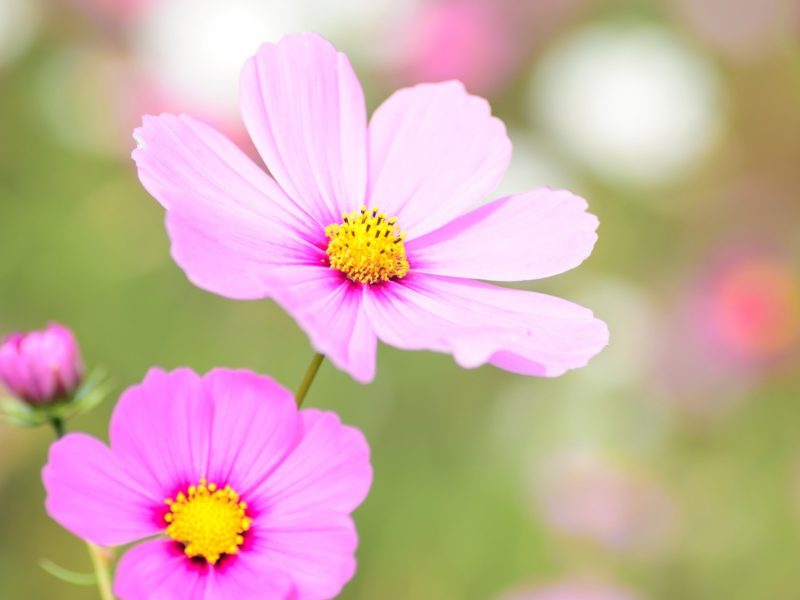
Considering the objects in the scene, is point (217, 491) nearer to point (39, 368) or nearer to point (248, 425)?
point (248, 425)

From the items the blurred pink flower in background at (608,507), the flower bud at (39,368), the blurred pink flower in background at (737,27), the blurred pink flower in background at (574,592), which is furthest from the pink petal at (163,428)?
the blurred pink flower in background at (737,27)

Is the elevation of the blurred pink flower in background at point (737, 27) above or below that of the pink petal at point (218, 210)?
above

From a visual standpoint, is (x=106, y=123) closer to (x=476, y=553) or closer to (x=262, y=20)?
(x=262, y=20)

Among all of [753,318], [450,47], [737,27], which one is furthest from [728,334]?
[737,27]

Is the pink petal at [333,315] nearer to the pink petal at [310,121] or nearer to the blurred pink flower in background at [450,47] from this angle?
the pink petal at [310,121]

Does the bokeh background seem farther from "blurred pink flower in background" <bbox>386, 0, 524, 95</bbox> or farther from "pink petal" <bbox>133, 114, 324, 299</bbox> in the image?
"pink petal" <bbox>133, 114, 324, 299</bbox>

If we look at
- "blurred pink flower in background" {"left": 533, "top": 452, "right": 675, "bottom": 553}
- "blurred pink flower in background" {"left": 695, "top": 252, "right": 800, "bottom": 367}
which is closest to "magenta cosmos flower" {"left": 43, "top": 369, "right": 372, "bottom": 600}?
"blurred pink flower in background" {"left": 533, "top": 452, "right": 675, "bottom": 553}

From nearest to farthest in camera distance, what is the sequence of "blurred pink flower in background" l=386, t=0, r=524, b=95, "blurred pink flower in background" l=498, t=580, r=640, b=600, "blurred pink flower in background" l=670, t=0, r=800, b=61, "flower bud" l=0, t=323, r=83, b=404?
"flower bud" l=0, t=323, r=83, b=404, "blurred pink flower in background" l=498, t=580, r=640, b=600, "blurred pink flower in background" l=386, t=0, r=524, b=95, "blurred pink flower in background" l=670, t=0, r=800, b=61
